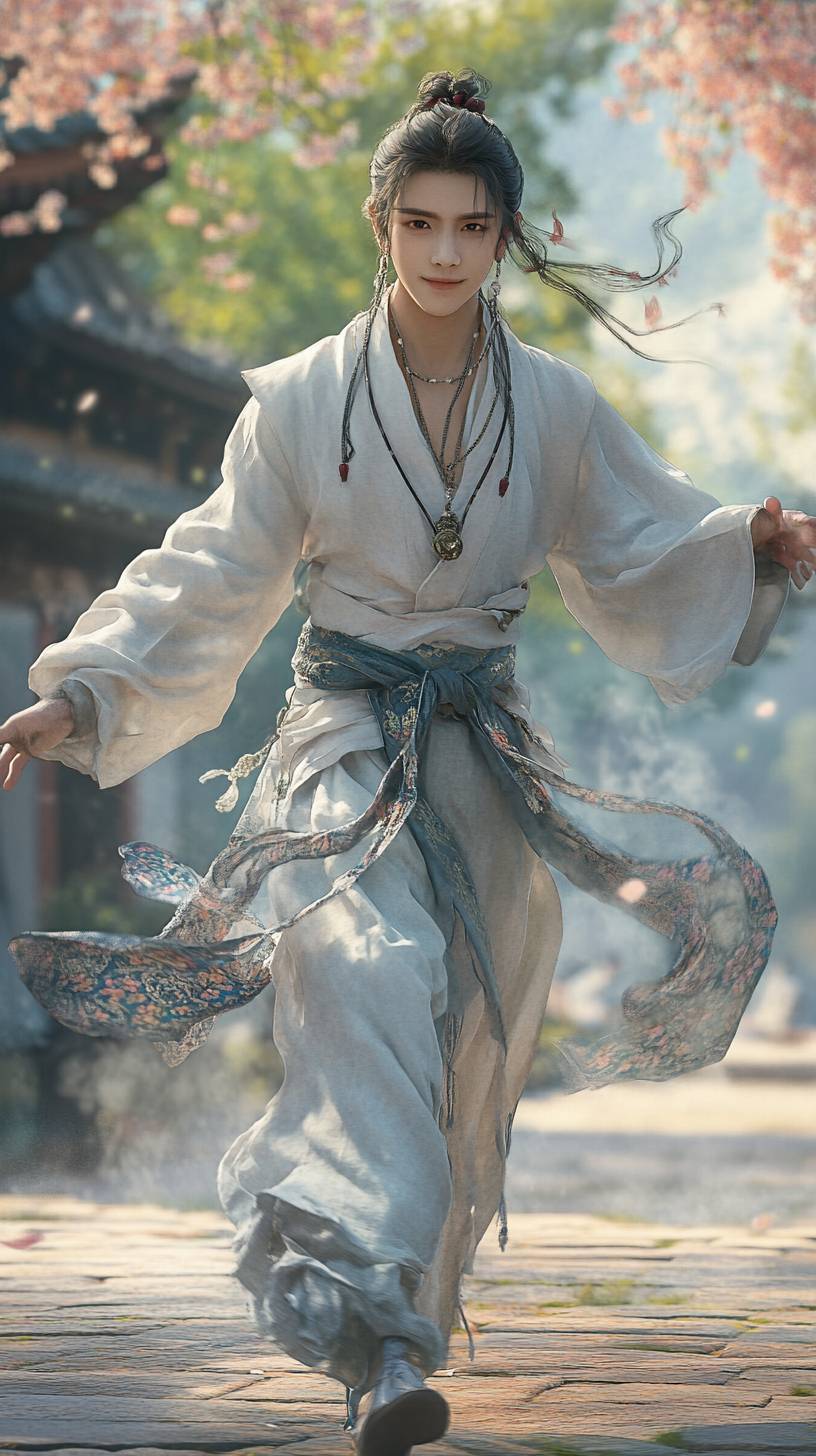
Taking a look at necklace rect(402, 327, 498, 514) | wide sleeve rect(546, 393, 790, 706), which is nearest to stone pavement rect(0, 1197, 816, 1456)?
wide sleeve rect(546, 393, 790, 706)

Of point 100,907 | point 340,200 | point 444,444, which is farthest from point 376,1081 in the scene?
point 340,200

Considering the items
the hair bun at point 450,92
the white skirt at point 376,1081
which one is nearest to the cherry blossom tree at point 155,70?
the hair bun at point 450,92

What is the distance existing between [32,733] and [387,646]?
1.71 feet

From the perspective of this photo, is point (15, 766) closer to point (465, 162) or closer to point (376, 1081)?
point (376, 1081)

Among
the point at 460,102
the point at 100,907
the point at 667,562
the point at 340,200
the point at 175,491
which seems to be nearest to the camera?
the point at 460,102

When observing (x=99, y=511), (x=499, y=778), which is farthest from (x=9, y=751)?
(x=99, y=511)

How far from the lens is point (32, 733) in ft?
9.38

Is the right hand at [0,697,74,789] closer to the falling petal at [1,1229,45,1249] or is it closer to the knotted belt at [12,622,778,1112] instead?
the knotted belt at [12,622,778,1112]

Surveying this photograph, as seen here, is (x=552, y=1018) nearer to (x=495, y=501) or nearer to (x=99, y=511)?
(x=99, y=511)

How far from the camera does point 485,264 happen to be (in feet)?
9.81

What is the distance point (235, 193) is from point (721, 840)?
17.3 m

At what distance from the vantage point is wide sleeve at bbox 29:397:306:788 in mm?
2969

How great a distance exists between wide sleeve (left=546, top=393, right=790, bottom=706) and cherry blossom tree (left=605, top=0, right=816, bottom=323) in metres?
6.58

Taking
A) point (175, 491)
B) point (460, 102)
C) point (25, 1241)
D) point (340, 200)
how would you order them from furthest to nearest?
point (340, 200) → point (175, 491) → point (25, 1241) → point (460, 102)
